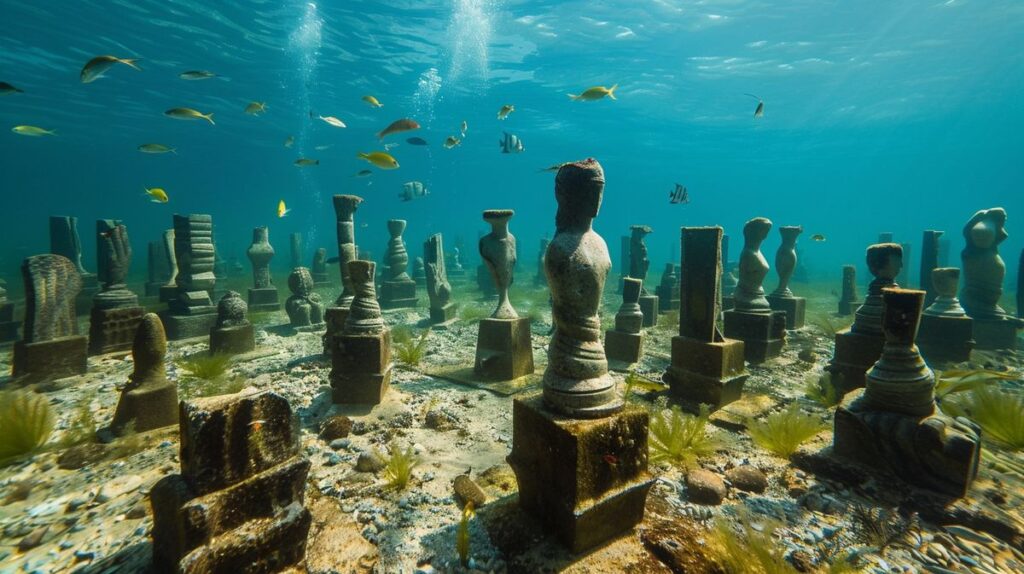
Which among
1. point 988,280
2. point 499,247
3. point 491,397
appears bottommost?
point 491,397

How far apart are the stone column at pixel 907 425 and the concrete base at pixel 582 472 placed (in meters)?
2.31

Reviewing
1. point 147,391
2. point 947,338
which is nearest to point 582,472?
point 147,391

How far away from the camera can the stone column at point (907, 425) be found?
2898 millimetres

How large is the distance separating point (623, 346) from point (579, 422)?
5182 mm

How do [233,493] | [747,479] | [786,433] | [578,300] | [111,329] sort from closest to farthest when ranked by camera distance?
[233,493]
[578,300]
[747,479]
[786,433]
[111,329]

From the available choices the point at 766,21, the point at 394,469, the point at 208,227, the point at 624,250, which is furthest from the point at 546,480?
the point at 766,21

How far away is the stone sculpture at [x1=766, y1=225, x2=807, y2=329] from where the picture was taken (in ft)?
28.2

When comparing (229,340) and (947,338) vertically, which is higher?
(947,338)

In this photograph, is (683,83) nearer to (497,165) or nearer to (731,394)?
(731,394)

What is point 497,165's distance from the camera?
2500 inches

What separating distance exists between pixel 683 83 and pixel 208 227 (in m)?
30.5

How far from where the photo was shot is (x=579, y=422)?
2.31 metres

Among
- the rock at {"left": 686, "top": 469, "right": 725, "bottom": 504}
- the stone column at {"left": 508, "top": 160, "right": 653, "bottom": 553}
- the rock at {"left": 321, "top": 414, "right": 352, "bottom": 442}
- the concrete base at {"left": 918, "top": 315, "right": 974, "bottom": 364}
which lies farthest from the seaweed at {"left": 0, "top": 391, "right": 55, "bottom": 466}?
the concrete base at {"left": 918, "top": 315, "right": 974, "bottom": 364}

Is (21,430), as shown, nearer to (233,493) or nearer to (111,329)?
(233,493)
